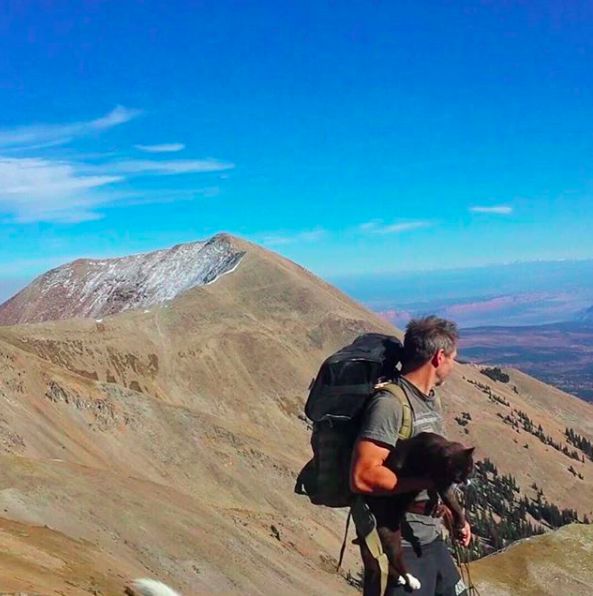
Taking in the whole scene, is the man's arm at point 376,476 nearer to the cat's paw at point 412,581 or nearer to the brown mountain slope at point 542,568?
the cat's paw at point 412,581

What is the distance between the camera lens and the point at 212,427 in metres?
58.0

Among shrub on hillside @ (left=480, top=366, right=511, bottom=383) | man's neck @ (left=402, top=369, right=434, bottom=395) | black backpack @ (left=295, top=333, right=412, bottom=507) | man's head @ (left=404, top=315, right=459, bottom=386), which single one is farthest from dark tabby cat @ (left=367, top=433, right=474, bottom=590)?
shrub on hillside @ (left=480, top=366, right=511, bottom=383)

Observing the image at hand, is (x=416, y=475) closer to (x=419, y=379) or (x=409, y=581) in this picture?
(x=419, y=379)

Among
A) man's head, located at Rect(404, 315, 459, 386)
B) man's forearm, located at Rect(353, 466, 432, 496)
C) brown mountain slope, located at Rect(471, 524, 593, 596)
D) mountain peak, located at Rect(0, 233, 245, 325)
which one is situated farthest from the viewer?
mountain peak, located at Rect(0, 233, 245, 325)

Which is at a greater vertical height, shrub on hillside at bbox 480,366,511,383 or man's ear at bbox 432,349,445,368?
man's ear at bbox 432,349,445,368

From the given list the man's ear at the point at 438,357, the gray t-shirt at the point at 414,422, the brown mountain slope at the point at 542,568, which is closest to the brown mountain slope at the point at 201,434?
the brown mountain slope at the point at 542,568

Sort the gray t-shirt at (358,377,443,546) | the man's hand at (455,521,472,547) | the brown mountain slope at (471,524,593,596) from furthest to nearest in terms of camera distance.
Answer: the brown mountain slope at (471,524,593,596) → the man's hand at (455,521,472,547) → the gray t-shirt at (358,377,443,546)

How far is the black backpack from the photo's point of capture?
680 cm

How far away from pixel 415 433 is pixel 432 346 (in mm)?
934

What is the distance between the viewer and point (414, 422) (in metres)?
6.66

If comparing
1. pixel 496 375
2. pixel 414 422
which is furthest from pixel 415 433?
pixel 496 375

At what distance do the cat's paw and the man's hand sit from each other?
2.39ft

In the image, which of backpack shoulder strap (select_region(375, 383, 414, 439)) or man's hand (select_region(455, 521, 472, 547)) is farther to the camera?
man's hand (select_region(455, 521, 472, 547))

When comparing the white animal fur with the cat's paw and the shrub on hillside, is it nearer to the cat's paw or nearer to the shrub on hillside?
the cat's paw
